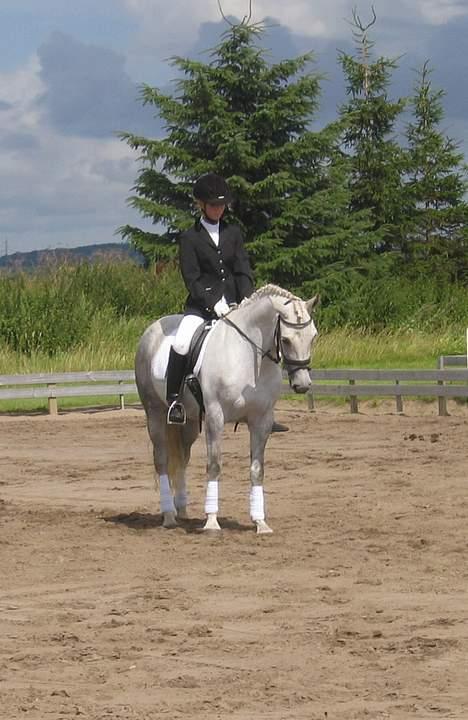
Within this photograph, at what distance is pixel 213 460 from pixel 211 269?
1779 millimetres

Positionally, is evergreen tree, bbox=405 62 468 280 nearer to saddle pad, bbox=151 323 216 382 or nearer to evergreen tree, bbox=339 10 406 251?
evergreen tree, bbox=339 10 406 251

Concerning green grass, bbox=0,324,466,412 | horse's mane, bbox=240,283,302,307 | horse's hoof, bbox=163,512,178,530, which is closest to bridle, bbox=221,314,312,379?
horse's mane, bbox=240,283,302,307

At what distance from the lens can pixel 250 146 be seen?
4497 cm

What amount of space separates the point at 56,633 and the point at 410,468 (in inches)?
371

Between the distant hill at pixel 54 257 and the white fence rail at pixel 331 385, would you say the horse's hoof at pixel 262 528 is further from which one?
the distant hill at pixel 54 257

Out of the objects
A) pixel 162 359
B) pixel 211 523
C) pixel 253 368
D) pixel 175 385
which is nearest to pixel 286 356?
pixel 253 368

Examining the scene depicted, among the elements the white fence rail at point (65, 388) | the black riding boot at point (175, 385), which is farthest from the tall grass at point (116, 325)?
the black riding boot at point (175, 385)

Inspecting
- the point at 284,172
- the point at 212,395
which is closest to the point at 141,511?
the point at 212,395

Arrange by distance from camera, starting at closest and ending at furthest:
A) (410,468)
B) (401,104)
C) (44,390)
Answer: (410,468)
(44,390)
(401,104)

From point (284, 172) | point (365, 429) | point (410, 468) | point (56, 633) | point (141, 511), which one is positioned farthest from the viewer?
point (284, 172)

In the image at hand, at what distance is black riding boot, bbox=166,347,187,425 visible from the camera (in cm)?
1287

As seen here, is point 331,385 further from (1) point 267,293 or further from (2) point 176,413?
(1) point 267,293

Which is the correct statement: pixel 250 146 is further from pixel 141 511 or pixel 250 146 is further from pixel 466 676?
pixel 466 676

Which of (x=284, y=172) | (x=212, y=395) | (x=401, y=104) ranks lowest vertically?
(x=212, y=395)
